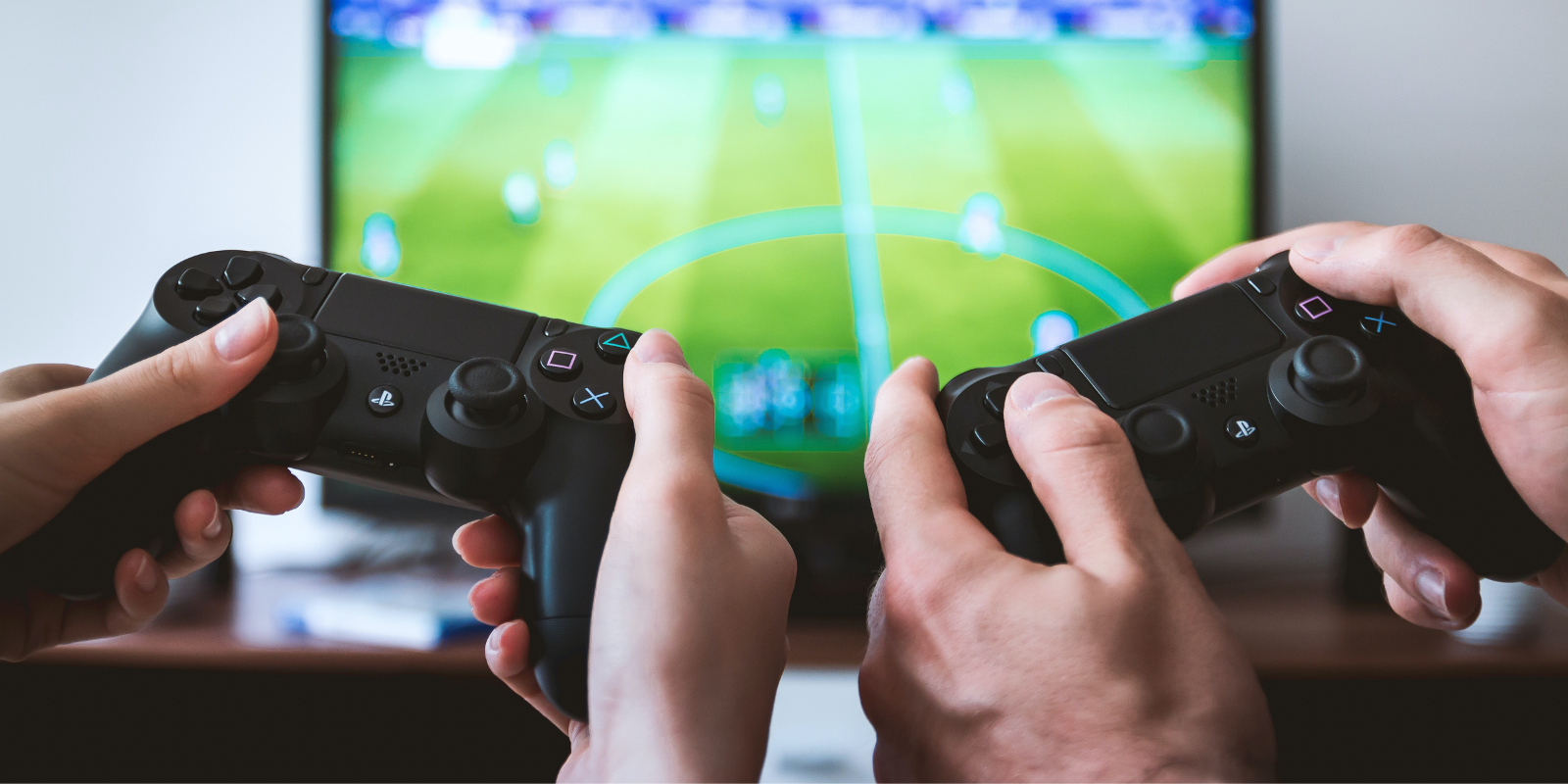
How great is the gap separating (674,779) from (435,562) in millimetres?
1079

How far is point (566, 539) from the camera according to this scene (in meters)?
0.45

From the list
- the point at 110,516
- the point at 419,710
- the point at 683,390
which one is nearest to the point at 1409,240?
the point at 683,390

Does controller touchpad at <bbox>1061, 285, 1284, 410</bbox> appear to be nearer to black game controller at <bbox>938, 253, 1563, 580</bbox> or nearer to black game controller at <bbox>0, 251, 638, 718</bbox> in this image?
black game controller at <bbox>938, 253, 1563, 580</bbox>

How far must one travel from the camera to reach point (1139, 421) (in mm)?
477

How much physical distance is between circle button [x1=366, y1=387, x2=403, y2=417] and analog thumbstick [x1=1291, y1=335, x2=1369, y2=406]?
0.49 m

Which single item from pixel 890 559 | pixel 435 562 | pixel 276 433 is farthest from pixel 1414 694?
pixel 435 562

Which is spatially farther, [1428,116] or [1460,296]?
[1428,116]

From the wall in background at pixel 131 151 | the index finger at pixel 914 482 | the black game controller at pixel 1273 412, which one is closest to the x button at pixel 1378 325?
the black game controller at pixel 1273 412

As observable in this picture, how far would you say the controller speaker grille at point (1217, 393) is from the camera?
505 millimetres

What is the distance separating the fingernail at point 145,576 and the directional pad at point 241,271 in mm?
167

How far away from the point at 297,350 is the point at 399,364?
0.17 ft

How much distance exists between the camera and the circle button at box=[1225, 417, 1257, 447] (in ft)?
1.62

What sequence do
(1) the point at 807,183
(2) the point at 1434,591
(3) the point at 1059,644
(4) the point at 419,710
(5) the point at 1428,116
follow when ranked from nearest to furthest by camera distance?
(3) the point at 1059,644 < (2) the point at 1434,591 < (4) the point at 419,710 < (1) the point at 807,183 < (5) the point at 1428,116

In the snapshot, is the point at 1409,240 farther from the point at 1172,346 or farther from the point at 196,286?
the point at 196,286
